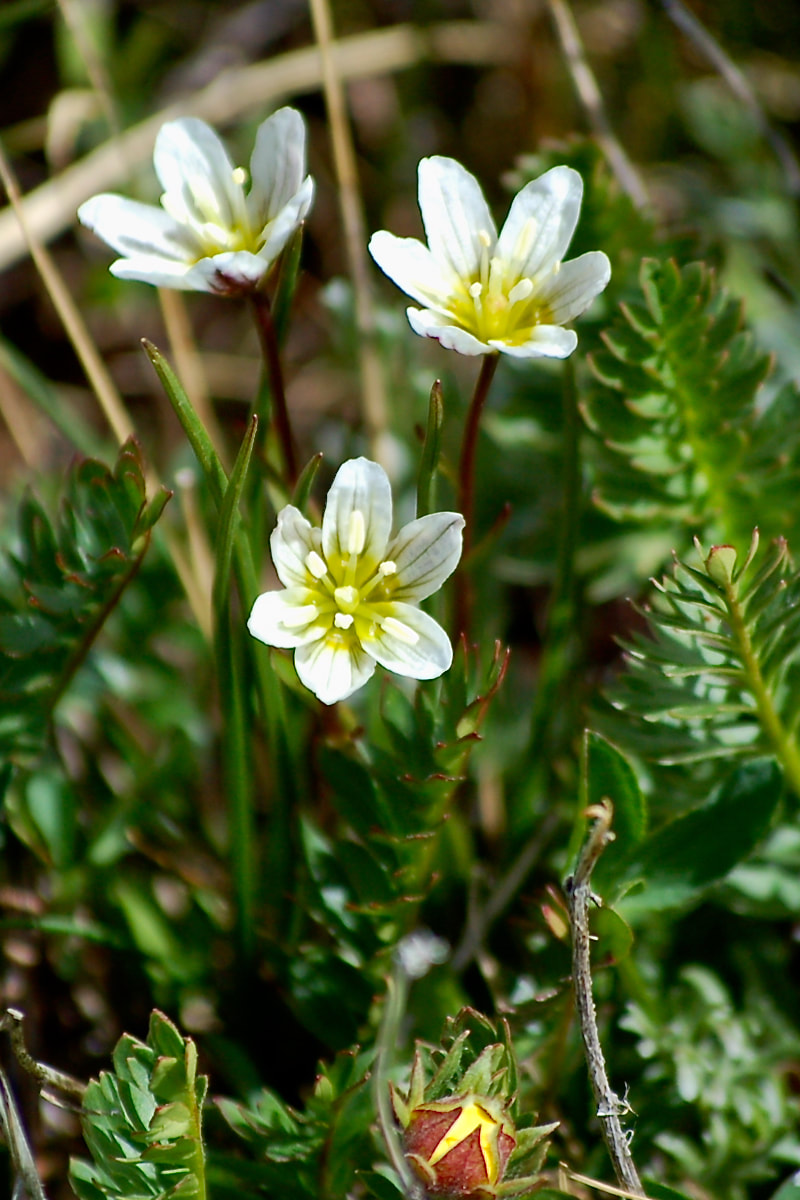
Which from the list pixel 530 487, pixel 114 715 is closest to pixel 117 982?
pixel 114 715

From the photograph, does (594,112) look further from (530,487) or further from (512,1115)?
(512,1115)

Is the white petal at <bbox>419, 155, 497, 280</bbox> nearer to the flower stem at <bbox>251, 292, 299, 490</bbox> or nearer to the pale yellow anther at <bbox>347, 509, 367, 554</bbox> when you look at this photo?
the flower stem at <bbox>251, 292, 299, 490</bbox>

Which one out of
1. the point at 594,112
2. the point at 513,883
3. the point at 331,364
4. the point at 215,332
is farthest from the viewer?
the point at 215,332

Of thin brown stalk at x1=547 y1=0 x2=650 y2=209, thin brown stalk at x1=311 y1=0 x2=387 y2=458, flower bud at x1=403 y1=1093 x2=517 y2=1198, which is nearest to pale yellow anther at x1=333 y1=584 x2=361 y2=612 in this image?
flower bud at x1=403 y1=1093 x2=517 y2=1198

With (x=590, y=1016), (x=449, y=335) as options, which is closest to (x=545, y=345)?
(x=449, y=335)

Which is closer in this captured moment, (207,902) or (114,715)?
(207,902)

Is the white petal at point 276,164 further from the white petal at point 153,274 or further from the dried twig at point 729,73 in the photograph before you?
the dried twig at point 729,73
